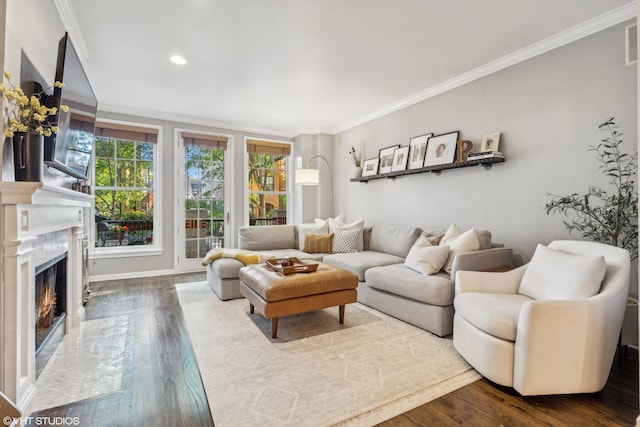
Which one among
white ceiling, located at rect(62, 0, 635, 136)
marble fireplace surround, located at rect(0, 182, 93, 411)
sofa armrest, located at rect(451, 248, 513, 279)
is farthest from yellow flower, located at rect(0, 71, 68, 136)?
sofa armrest, located at rect(451, 248, 513, 279)

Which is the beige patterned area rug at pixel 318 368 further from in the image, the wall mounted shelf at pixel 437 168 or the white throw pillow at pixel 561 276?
the wall mounted shelf at pixel 437 168

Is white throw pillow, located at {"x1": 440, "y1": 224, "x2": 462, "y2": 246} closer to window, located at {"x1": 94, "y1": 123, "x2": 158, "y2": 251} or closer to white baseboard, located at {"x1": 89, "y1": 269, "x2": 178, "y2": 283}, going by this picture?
white baseboard, located at {"x1": 89, "y1": 269, "x2": 178, "y2": 283}

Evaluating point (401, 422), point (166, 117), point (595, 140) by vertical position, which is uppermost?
point (166, 117)

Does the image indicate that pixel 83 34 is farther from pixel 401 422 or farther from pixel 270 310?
pixel 401 422

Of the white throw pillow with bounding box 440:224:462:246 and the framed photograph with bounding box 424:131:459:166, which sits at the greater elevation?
the framed photograph with bounding box 424:131:459:166

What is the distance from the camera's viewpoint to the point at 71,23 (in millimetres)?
2535

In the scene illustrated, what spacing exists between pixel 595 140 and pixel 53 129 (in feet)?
13.2

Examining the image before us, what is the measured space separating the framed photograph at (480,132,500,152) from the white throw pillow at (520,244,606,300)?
4.39 ft

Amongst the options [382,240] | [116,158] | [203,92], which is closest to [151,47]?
[203,92]

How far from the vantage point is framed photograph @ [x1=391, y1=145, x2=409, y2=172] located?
4.31 meters

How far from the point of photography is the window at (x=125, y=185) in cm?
467

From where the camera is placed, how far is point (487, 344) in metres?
1.92

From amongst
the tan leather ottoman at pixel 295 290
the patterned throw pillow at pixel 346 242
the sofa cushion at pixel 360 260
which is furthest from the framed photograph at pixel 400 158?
the tan leather ottoman at pixel 295 290

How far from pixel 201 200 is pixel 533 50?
4.99m
